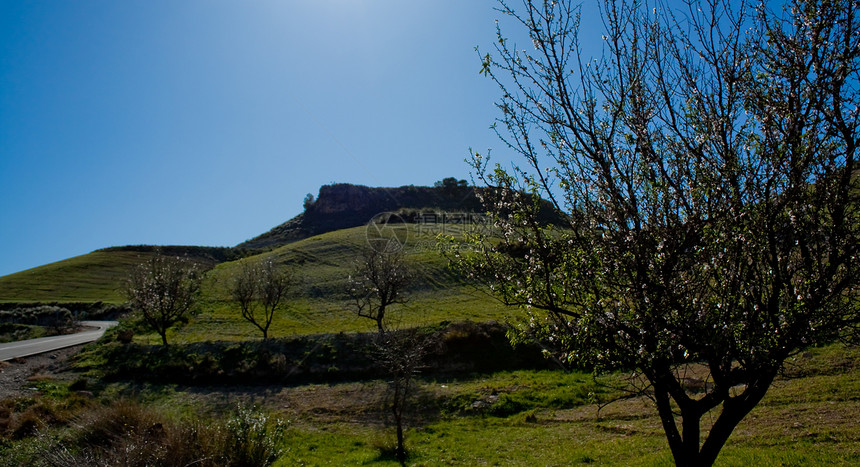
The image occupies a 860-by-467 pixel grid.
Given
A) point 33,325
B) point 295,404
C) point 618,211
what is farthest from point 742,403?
point 33,325

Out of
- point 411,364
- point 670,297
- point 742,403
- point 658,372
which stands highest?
point 670,297

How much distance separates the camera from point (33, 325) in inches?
1838

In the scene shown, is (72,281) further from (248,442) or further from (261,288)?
(248,442)

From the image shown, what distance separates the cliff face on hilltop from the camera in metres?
142

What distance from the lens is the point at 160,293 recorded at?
34094mm

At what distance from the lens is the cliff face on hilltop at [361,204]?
464 ft

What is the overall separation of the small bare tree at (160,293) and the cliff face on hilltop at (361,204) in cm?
9743

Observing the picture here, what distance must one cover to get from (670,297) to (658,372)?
1429mm

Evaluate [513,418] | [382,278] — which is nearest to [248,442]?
[513,418]

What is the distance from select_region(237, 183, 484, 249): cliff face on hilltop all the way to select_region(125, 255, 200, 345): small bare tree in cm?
9743

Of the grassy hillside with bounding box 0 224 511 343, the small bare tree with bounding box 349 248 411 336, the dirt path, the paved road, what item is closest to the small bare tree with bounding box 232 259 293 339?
the grassy hillside with bounding box 0 224 511 343

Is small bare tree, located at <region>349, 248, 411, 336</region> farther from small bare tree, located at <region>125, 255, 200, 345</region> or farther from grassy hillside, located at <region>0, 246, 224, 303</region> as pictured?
grassy hillside, located at <region>0, 246, 224, 303</region>

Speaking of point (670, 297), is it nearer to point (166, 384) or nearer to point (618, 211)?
point (618, 211)

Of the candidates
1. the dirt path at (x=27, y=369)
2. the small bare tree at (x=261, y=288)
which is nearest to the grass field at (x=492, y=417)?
the dirt path at (x=27, y=369)
